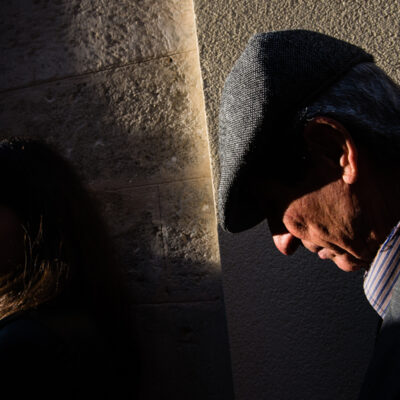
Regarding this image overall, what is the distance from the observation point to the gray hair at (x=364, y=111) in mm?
949

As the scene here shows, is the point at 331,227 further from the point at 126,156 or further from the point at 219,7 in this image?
the point at 126,156

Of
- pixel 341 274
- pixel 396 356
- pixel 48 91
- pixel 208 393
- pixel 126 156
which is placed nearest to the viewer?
pixel 396 356

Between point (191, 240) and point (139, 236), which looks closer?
point (191, 240)

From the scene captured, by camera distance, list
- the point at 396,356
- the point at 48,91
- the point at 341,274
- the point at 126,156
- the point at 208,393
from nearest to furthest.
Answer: the point at 396,356 < the point at 341,274 < the point at 208,393 < the point at 126,156 < the point at 48,91

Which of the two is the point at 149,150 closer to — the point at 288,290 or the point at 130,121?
the point at 130,121

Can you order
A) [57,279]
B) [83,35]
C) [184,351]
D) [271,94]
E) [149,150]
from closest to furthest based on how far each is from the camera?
[271,94] → [57,279] → [184,351] → [149,150] → [83,35]

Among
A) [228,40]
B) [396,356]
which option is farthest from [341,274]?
[228,40]

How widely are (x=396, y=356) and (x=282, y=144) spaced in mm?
557

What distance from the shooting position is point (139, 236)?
2340mm

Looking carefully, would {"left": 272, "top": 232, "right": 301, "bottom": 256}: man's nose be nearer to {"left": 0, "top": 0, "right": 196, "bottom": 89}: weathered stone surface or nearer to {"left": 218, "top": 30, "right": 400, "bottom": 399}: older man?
{"left": 218, "top": 30, "right": 400, "bottom": 399}: older man

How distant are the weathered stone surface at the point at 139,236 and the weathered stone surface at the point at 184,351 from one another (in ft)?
0.40

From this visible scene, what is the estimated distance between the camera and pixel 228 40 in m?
1.83

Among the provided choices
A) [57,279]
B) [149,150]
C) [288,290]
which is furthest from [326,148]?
[149,150]

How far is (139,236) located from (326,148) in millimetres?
1542
